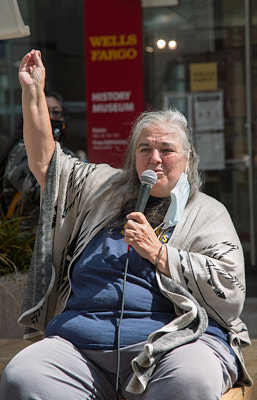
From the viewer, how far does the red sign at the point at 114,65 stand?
24.7 ft

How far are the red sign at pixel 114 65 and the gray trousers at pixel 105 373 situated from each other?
476 centimetres

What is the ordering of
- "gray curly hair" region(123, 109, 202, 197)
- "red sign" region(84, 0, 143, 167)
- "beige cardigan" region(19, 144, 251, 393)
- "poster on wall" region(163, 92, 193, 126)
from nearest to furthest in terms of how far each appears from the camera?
"beige cardigan" region(19, 144, 251, 393), "gray curly hair" region(123, 109, 202, 197), "red sign" region(84, 0, 143, 167), "poster on wall" region(163, 92, 193, 126)

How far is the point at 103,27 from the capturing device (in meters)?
7.56

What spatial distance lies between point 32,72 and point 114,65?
435 centimetres

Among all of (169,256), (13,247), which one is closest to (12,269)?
(13,247)

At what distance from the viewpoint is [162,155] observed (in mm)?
3189

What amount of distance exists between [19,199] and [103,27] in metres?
3.21

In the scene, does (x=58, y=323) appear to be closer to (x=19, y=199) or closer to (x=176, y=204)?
(x=176, y=204)

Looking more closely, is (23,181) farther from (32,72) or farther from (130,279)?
(130,279)

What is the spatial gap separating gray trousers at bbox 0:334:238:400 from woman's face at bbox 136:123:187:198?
2.37 ft

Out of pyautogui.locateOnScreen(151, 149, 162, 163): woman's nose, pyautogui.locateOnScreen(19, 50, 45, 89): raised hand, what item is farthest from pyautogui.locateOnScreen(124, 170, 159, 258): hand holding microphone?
pyautogui.locateOnScreen(19, 50, 45, 89): raised hand

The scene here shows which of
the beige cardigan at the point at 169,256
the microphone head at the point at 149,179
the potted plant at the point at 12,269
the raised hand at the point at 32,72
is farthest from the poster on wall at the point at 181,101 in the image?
the microphone head at the point at 149,179

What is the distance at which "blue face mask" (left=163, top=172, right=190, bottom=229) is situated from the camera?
3.05 meters

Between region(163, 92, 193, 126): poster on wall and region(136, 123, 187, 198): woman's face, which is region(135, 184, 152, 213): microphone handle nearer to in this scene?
region(136, 123, 187, 198): woman's face
